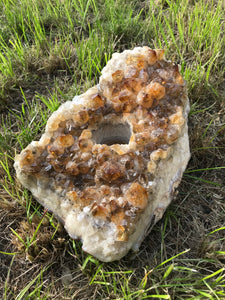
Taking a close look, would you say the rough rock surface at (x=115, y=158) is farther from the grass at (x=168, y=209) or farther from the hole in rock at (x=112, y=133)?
the grass at (x=168, y=209)

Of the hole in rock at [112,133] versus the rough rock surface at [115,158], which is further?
the hole in rock at [112,133]

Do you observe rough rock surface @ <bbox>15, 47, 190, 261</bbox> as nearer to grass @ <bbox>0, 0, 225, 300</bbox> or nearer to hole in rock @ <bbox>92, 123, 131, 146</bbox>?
hole in rock @ <bbox>92, 123, 131, 146</bbox>

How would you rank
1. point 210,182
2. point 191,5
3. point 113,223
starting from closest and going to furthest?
point 113,223
point 210,182
point 191,5

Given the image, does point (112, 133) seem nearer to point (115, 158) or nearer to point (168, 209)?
point (115, 158)

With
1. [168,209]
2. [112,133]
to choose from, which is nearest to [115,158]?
[112,133]

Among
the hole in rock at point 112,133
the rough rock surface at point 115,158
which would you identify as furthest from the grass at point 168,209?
the hole in rock at point 112,133

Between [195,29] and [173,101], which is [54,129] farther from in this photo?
[195,29]

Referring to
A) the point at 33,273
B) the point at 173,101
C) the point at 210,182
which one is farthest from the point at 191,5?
the point at 33,273
